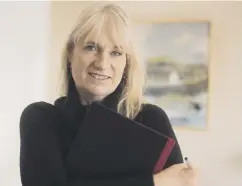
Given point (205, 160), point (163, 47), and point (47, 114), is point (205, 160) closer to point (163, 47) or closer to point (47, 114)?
point (163, 47)

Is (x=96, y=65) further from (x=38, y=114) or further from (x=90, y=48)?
(x=38, y=114)

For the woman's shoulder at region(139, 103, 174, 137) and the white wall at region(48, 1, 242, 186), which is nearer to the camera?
the woman's shoulder at region(139, 103, 174, 137)

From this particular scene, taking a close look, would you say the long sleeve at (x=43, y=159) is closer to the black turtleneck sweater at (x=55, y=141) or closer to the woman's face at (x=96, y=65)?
the black turtleneck sweater at (x=55, y=141)

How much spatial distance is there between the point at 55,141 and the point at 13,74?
1.32 m

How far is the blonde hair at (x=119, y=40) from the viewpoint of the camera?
0.73 meters

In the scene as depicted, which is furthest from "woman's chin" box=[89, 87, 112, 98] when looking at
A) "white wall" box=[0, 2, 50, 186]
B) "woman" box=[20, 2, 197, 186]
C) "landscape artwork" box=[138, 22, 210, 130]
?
"landscape artwork" box=[138, 22, 210, 130]

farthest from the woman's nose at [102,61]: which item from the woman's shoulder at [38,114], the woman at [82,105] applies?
the woman's shoulder at [38,114]

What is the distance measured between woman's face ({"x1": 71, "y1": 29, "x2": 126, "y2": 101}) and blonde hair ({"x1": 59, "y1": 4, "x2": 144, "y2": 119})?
2cm

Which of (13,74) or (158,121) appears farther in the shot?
(13,74)

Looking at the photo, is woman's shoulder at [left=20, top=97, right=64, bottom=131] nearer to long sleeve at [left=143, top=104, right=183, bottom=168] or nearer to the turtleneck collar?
the turtleneck collar

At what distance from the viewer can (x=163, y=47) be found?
242 cm

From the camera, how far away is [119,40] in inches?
28.9

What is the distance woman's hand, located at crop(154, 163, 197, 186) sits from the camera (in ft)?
2.34

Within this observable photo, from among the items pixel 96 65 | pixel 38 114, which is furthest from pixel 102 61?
pixel 38 114
